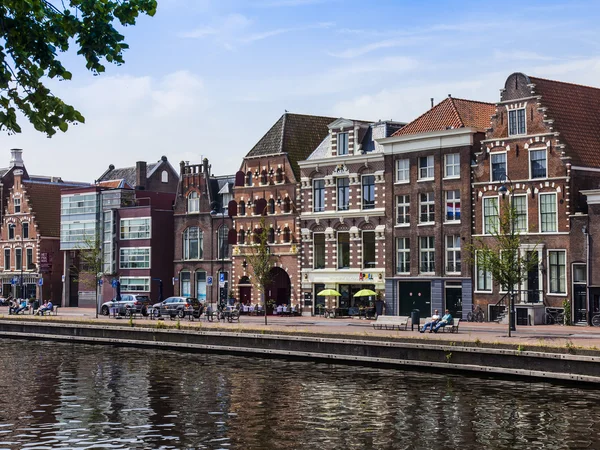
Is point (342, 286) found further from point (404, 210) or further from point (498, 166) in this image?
point (498, 166)

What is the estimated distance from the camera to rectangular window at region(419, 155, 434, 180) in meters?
67.6

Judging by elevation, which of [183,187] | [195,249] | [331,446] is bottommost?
[331,446]

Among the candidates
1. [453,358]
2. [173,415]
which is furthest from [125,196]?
[173,415]

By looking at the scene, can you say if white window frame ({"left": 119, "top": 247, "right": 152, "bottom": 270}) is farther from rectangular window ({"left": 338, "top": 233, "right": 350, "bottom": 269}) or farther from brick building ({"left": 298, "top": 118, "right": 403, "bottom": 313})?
rectangular window ({"left": 338, "top": 233, "right": 350, "bottom": 269})

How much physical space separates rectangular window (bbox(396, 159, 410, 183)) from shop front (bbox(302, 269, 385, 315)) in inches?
282

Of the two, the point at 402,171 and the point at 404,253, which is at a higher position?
the point at 402,171

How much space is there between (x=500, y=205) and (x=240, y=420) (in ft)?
123

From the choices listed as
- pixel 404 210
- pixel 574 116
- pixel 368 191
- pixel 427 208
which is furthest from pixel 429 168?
pixel 574 116

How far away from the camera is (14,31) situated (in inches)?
521

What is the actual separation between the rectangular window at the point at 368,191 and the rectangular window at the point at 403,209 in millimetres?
2855

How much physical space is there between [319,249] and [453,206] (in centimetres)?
1397

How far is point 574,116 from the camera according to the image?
208 feet

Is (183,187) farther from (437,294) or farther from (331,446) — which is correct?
(331,446)

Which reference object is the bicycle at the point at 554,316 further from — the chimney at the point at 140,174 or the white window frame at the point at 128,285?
the chimney at the point at 140,174
